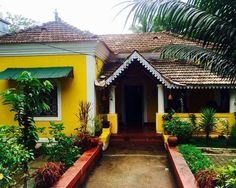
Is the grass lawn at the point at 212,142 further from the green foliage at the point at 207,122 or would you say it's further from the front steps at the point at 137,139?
the front steps at the point at 137,139

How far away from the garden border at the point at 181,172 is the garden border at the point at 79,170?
256cm

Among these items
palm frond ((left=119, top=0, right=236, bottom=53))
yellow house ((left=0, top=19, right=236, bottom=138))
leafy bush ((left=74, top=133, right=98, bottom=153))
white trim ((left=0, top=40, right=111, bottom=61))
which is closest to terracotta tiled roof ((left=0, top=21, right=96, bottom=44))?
yellow house ((left=0, top=19, right=236, bottom=138))

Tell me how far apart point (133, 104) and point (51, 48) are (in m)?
5.86

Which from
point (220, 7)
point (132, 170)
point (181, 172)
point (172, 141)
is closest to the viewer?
point (220, 7)

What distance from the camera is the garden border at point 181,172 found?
6672mm

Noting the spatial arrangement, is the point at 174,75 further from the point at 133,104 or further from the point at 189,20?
the point at 189,20

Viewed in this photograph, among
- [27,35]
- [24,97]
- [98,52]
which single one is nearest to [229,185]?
[24,97]

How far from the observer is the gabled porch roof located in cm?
1276

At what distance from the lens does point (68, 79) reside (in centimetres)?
1305

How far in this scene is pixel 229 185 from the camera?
525 centimetres

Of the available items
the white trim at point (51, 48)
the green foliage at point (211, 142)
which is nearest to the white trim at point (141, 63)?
the white trim at point (51, 48)

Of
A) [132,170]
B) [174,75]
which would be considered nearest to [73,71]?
[174,75]

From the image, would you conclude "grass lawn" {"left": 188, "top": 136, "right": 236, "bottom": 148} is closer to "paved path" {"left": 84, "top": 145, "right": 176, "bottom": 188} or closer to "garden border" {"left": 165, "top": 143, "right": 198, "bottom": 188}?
"paved path" {"left": 84, "top": 145, "right": 176, "bottom": 188}

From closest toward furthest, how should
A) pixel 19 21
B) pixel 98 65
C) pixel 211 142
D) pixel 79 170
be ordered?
pixel 79 170
pixel 211 142
pixel 98 65
pixel 19 21
